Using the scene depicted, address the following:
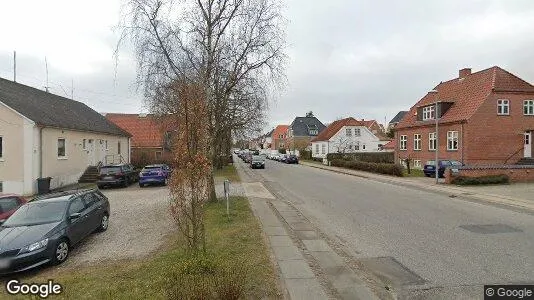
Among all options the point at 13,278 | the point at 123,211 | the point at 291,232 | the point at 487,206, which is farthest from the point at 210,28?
the point at 487,206

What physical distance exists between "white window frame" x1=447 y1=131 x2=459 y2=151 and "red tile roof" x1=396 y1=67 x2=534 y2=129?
1123 mm

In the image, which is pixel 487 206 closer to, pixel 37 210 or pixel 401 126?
pixel 37 210

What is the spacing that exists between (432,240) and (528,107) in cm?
2828

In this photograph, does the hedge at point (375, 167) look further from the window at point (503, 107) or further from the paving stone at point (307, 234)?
the paving stone at point (307, 234)

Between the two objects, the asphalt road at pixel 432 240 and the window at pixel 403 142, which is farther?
the window at pixel 403 142

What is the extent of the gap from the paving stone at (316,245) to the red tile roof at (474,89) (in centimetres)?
2533

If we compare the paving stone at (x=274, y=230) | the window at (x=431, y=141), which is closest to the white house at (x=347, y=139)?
the window at (x=431, y=141)

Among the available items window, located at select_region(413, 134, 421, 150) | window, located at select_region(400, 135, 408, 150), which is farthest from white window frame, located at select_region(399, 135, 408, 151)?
window, located at select_region(413, 134, 421, 150)

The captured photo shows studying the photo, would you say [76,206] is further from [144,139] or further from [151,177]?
[144,139]

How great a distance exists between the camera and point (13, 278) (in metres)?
8.01

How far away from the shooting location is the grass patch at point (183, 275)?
5.46 meters

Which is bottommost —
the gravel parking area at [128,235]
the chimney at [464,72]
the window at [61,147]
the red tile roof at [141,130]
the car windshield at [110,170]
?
the gravel parking area at [128,235]

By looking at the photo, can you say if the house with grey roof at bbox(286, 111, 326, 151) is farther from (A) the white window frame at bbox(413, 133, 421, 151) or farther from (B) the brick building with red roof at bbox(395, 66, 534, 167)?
(B) the brick building with red roof at bbox(395, 66, 534, 167)

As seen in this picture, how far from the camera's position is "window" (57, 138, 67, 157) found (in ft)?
80.2
